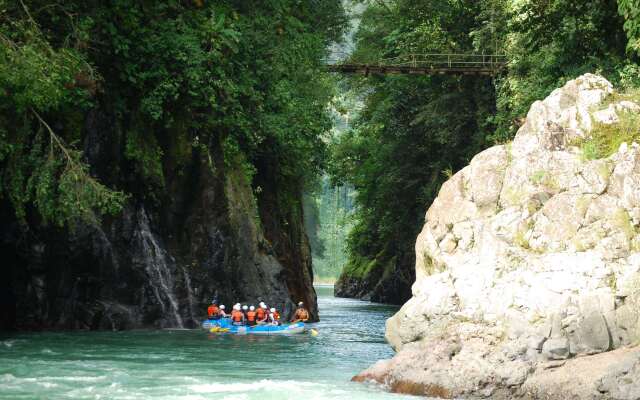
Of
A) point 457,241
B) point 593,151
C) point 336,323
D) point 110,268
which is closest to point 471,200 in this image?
point 457,241

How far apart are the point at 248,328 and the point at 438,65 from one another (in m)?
14.2

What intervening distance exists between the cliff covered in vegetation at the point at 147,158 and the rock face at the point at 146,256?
0.04 meters

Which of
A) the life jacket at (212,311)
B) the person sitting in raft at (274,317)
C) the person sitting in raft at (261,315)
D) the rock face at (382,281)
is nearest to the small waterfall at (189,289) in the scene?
the life jacket at (212,311)

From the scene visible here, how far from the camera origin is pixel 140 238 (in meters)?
25.8

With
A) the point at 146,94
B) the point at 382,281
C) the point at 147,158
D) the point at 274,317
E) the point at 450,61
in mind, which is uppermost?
the point at 450,61

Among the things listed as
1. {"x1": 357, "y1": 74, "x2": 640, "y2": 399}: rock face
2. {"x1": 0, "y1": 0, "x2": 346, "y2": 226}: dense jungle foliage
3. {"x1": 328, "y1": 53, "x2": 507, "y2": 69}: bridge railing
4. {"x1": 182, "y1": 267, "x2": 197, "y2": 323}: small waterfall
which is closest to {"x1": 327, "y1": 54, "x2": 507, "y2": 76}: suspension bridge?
{"x1": 328, "y1": 53, "x2": 507, "y2": 69}: bridge railing

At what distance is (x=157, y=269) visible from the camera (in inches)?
1021

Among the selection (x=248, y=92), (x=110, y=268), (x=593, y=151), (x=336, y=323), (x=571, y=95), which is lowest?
(x=336, y=323)

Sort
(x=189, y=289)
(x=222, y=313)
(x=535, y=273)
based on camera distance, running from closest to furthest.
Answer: (x=535, y=273), (x=222, y=313), (x=189, y=289)

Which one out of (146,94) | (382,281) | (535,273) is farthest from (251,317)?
(382,281)

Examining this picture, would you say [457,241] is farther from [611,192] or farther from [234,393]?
[234,393]

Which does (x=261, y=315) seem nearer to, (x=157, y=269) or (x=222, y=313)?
(x=222, y=313)

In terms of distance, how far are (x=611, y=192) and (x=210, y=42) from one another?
1456 centimetres

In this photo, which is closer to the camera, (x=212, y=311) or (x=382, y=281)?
(x=212, y=311)
